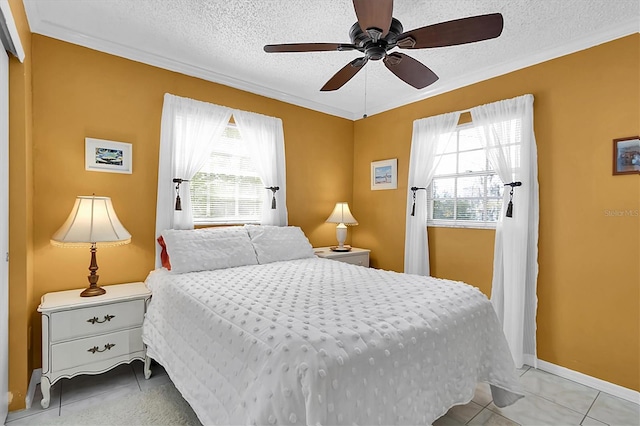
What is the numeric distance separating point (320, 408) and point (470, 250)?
8.54 ft

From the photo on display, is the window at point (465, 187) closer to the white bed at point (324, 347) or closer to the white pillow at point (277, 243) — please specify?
the white bed at point (324, 347)

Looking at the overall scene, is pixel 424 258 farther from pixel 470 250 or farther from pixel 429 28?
pixel 429 28

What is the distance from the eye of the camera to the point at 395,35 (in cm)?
186

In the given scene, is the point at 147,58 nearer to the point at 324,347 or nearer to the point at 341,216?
the point at 341,216

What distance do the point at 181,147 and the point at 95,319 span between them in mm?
1578

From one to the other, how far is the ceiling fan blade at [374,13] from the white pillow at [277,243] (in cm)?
206

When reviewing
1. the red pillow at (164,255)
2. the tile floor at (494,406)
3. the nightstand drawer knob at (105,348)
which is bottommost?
the tile floor at (494,406)

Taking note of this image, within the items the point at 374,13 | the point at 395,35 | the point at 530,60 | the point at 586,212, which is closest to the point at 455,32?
the point at 395,35

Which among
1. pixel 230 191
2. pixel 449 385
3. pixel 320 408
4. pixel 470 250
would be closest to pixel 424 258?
pixel 470 250

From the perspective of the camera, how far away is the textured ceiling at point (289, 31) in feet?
7.03

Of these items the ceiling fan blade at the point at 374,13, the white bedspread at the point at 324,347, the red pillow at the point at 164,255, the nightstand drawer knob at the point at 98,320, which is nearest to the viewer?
the white bedspread at the point at 324,347

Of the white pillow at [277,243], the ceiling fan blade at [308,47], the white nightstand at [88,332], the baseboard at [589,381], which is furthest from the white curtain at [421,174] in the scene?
A: the white nightstand at [88,332]

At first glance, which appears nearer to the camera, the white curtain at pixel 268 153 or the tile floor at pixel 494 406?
the tile floor at pixel 494 406

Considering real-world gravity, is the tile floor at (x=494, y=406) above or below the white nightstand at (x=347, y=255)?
below
